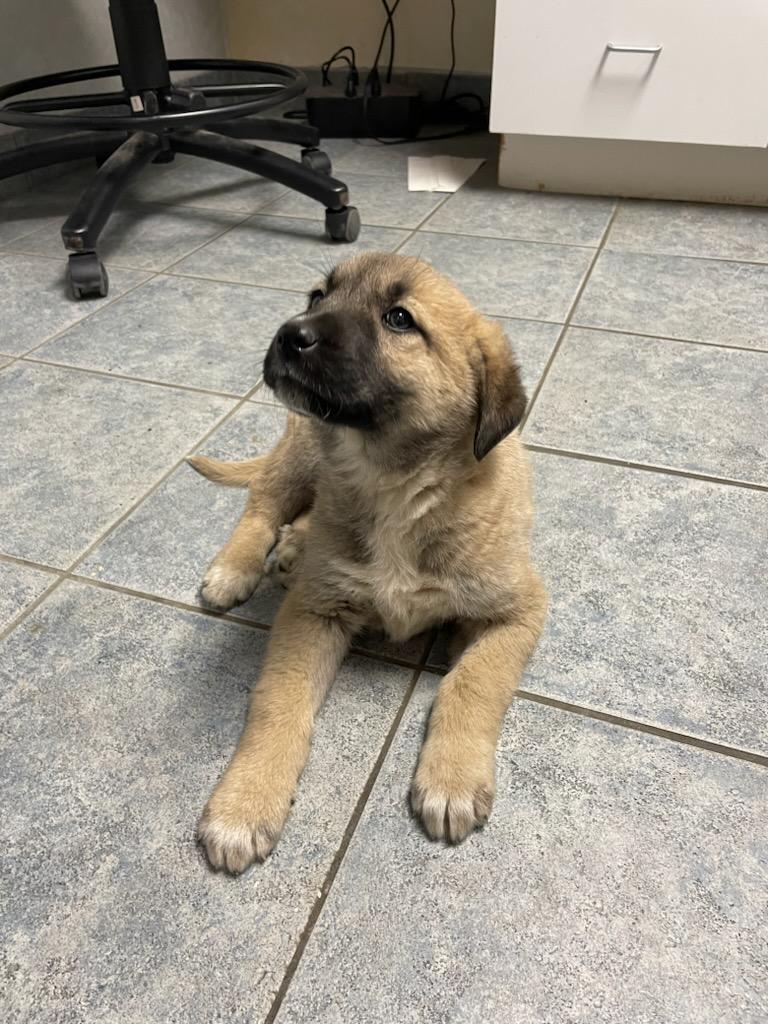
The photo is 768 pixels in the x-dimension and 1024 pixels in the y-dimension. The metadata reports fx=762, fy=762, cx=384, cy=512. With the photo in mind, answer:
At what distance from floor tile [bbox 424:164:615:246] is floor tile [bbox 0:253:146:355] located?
1182 mm

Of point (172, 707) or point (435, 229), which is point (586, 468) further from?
point (435, 229)

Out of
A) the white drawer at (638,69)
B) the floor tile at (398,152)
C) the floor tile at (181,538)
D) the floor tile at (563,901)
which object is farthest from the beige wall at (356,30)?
the floor tile at (563,901)

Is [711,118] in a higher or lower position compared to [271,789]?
higher

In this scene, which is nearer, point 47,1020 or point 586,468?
point 47,1020

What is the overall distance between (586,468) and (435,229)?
1467mm

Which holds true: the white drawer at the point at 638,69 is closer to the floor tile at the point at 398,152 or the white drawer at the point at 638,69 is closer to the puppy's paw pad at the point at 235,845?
the floor tile at the point at 398,152

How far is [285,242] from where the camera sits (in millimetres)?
2658

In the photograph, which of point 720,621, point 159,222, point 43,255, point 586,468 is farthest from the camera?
point 159,222

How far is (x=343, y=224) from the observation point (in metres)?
2.58

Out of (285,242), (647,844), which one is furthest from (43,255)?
(647,844)

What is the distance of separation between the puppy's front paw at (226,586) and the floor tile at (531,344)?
0.89 meters

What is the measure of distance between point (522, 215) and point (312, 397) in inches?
85.5

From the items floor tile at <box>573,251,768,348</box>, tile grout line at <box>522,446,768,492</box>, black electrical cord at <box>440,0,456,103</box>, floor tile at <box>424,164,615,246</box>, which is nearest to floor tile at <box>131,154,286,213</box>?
floor tile at <box>424,164,615,246</box>

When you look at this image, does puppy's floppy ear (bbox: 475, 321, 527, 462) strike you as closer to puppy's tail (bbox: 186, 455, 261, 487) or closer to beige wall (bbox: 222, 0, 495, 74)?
puppy's tail (bbox: 186, 455, 261, 487)
